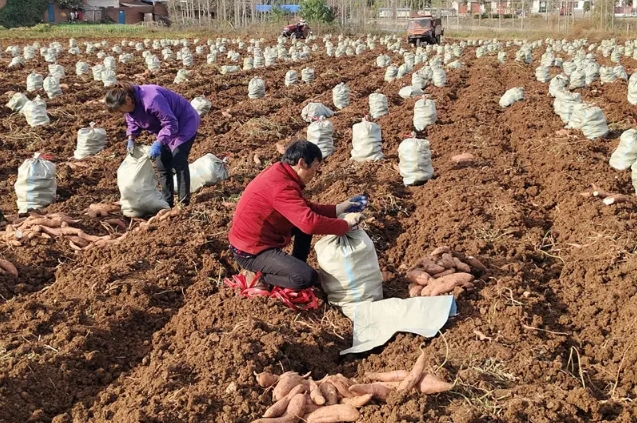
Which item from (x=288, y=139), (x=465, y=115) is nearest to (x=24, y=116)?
(x=288, y=139)

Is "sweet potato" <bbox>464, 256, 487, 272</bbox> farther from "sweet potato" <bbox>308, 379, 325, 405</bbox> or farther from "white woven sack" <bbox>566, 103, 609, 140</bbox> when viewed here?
"white woven sack" <bbox>566, 103, 609, 140</bbox>

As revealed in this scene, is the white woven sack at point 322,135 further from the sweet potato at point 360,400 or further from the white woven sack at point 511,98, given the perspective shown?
the sweet potato at point 360,400

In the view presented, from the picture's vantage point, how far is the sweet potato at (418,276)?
4.50 metres

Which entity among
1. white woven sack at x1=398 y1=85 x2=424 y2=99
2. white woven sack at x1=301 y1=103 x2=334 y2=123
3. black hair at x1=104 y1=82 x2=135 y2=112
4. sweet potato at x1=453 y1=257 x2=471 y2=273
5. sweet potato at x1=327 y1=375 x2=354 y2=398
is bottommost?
sweet potato at x1=327 y1=375 x2=354 y2=398

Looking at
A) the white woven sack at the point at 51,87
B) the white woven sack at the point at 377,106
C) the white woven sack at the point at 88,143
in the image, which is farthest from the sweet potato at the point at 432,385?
the white woven sack at the point at 51,87

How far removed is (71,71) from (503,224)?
15.5 meters

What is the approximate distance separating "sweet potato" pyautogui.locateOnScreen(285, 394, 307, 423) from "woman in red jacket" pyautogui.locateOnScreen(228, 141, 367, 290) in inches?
47.5

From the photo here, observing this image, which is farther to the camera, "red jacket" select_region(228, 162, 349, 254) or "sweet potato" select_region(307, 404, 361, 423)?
"red jacket" select_region(228, 162, 349, 254)

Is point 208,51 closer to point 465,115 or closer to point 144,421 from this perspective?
point 465,115

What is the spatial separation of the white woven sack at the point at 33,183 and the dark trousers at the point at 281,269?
10.4 ft

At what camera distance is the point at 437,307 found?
4117mm

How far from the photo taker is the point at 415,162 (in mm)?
7012

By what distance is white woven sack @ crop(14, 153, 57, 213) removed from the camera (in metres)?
6.66

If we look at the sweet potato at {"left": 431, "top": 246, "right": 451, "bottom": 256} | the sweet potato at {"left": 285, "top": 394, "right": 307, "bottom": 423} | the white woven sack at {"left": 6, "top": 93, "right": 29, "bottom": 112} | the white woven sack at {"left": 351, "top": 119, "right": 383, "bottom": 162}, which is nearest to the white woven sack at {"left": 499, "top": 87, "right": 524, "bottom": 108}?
the white woven sack at {"left": 351, "top": 119, "right": 383, "bottom": 162}
